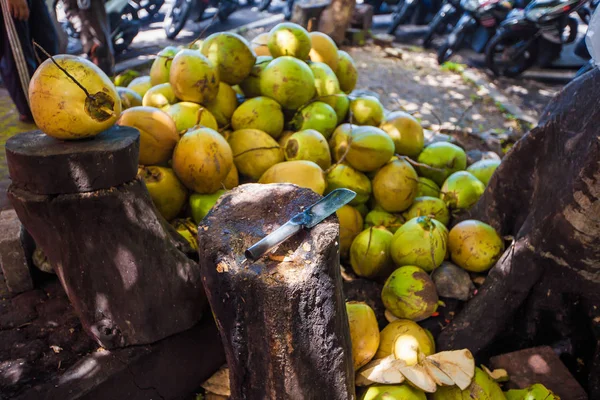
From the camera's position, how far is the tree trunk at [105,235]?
67.4 inches

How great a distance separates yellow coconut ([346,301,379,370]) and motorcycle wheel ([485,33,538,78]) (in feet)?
22.6

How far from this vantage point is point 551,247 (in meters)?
2.20

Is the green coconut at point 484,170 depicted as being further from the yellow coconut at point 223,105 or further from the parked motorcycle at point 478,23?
the parked motorcycle at point 478,23

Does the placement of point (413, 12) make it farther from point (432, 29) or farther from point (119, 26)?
point (119, 26)

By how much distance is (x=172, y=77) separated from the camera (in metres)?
2.77

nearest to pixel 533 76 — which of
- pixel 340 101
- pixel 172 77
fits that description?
pixel 340 101

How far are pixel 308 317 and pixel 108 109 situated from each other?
1.08 meters

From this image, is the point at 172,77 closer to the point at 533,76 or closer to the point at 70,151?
the point at 70,151

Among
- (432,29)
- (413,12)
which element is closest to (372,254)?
(432,29)

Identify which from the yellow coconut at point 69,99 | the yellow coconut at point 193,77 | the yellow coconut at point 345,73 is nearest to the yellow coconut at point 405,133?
the yellow coconut at point 345,73

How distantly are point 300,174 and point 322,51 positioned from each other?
56.7 inches

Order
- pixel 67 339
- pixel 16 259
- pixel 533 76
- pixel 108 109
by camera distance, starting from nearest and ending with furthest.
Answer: pixel 108 109
pixel 67 339
pixel 16 259
pixel 533 76

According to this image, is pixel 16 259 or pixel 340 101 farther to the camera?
pixel 340 101

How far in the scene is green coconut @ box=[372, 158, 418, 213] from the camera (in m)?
2.92
